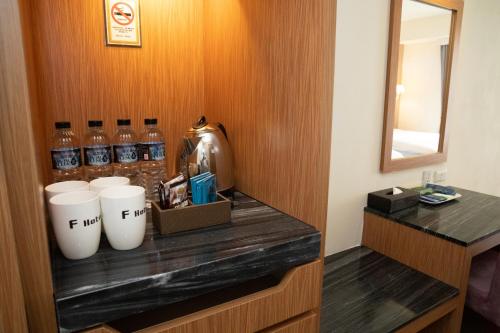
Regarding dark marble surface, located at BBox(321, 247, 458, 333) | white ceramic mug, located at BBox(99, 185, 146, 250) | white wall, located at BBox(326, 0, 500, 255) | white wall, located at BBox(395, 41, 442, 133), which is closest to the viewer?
white ceramic mug, located at BBox(99, 185, 146, 250)

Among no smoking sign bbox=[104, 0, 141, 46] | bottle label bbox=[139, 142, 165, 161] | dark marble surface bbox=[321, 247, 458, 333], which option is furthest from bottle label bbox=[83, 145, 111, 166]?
dark marble surface bbox=[321, 247, 458, 333]

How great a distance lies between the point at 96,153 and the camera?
38.3 inches

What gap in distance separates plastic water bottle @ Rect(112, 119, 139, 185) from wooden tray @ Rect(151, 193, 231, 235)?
9.0 inches

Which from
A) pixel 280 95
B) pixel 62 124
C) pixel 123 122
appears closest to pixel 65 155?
pixel 62 124

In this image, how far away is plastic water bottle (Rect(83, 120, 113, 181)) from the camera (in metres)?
0.97

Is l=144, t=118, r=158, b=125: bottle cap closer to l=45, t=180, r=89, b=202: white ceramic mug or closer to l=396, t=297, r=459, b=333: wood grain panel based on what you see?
l=45, t=180, r=89, b=202: white ceramic mug

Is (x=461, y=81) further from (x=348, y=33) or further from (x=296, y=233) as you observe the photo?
(x=296, y=233)

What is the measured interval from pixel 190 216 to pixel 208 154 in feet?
0.82

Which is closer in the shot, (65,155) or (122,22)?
(65,155)

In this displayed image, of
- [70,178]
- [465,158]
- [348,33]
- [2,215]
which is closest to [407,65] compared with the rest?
[348,33]

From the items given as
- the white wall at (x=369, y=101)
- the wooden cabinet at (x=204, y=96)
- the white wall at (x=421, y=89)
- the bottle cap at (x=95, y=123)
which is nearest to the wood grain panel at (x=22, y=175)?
the wooden cabinet at (x=204, y=96)

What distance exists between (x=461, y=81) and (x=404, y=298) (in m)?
1.51

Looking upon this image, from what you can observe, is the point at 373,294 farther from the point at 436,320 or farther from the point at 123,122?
the point at 123,122

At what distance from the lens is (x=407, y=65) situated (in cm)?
179
